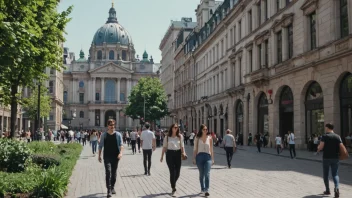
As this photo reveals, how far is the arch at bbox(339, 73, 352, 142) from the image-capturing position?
80.8ft

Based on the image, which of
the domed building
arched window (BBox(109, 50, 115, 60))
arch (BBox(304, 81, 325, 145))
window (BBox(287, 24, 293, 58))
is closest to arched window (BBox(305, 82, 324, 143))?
arch (BBox(304, 81, 325, 145))

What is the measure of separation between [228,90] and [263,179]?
107 ft

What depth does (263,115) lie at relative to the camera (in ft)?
125

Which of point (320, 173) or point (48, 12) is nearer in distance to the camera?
point (320, 173)

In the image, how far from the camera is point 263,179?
14.2 m

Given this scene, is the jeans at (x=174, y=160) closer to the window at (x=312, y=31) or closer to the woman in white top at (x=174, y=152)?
the woman in white top at (x=174, y=152)

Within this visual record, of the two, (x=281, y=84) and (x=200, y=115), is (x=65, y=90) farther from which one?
(x=281, y=84)

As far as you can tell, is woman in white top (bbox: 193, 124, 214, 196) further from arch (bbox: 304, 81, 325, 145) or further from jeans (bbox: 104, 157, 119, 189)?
arch (bbox: 304, 81, 325, 145)

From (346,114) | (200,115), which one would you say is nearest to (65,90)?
(200,115)

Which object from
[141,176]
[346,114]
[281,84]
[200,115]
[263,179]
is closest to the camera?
[263,179]

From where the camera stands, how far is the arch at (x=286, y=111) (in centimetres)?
3284

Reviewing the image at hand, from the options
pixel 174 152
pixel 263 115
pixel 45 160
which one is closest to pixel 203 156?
pixel 174 152

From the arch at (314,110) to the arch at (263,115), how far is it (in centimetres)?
724

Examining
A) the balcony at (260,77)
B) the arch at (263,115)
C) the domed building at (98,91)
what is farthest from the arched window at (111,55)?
the balcony at (260,77)
